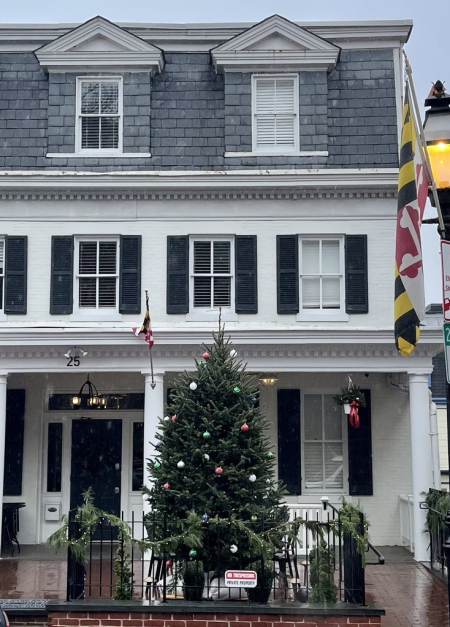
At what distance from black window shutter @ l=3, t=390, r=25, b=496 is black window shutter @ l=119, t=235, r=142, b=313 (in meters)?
3.33

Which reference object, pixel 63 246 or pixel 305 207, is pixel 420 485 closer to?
pixel 305 207

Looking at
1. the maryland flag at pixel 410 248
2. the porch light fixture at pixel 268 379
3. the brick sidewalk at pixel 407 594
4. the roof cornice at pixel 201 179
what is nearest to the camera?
the maryland flag at pixel 410 248

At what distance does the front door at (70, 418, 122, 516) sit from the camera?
18.4 m

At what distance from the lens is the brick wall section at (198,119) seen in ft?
58.0

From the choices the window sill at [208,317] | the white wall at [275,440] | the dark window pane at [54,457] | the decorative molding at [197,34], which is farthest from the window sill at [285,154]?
the dark window pane at [54,457]

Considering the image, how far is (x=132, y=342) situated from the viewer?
54.3 feet

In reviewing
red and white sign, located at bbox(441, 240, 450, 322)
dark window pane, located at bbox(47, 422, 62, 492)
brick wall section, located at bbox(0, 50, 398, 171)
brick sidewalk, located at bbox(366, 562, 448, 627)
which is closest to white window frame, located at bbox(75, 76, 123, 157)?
brick wall section, located at bbox(0, 50, 398, 171)

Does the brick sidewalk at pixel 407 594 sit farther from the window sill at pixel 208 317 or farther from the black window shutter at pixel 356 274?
the window sill at pixel 208 317

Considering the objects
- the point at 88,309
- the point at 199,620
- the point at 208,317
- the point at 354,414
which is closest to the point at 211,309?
the point at 208,317

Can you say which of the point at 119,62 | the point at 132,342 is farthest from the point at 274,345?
the point at 119,62

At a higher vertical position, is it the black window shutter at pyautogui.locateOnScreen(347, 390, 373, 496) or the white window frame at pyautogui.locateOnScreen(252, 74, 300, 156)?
the white window frame at pyautogui.locateOnScreen(252, 74, 300, 156)

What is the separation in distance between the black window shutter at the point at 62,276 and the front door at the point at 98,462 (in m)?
2.91

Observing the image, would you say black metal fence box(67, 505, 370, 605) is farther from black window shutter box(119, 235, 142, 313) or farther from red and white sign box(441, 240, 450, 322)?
black window shutter box(119, 235, 142, 313)

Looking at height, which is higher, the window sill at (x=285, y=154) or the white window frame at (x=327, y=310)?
the window sill at (x=285, y=154)
